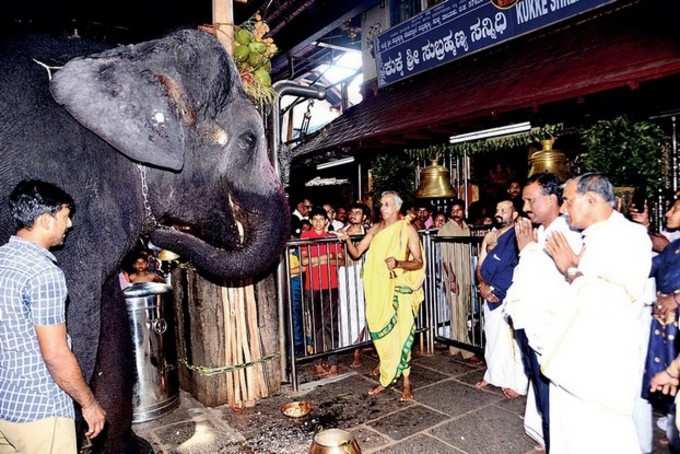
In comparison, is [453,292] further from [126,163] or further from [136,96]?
[136,96]

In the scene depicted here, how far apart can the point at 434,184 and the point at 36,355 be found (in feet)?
21.9

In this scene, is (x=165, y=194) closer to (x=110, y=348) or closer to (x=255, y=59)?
(x=110, y=348)

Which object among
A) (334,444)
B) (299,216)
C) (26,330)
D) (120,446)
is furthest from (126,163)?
(299,216)

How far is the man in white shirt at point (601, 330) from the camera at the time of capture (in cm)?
285

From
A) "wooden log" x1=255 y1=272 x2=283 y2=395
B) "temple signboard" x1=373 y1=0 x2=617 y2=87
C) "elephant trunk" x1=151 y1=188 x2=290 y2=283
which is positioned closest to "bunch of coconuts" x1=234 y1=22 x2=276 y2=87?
"elephant trunk" x1=151 y1=188 x2=290 y2=283

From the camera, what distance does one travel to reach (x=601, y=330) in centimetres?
287

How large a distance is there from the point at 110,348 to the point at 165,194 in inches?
28.9

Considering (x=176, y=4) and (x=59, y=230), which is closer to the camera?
(x=59, y=230)

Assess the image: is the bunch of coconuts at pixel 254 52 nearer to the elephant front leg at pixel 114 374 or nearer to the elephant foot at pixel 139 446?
the elephant front leg at pixel 114 374

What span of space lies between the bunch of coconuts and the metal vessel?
239cm

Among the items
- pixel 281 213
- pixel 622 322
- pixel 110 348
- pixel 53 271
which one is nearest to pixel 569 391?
pixel 622 322

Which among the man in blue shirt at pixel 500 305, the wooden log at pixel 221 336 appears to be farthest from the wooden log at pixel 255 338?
the man in blue shirt at pixel 500 305

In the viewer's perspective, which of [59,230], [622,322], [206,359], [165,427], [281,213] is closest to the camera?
[59,230]

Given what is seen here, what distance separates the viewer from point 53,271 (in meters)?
1.71
